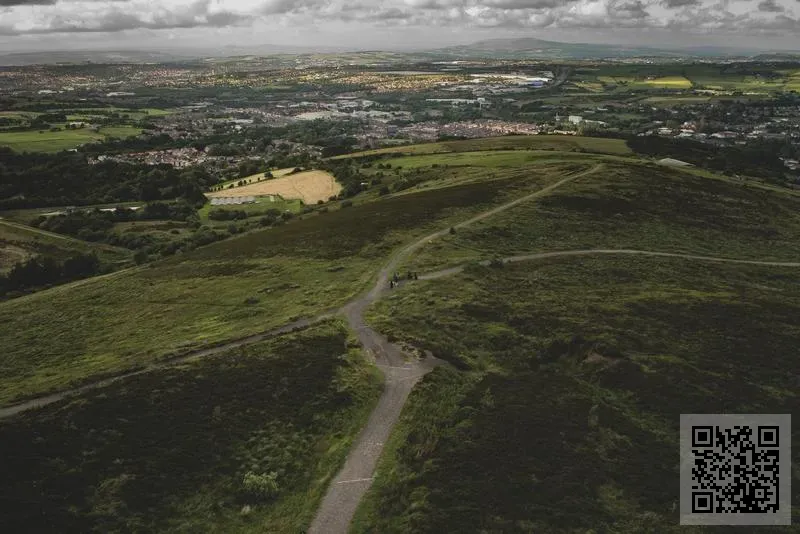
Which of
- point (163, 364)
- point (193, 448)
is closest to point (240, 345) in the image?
point (163, 364)

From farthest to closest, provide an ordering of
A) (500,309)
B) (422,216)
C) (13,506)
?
(422,216), (500,309), (13,506)

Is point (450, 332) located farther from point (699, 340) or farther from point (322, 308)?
point (699, 340)

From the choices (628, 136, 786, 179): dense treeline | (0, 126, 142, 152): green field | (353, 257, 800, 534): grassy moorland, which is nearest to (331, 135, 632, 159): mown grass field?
(628, 136, 786, 179): dense treeline

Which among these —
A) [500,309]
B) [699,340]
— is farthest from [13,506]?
[699,340]

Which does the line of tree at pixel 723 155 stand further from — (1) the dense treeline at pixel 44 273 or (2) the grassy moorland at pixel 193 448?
(1) the dense treeline at pixel 44 273

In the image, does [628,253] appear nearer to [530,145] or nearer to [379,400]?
[379,400]

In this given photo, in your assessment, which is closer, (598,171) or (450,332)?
(450,332)
